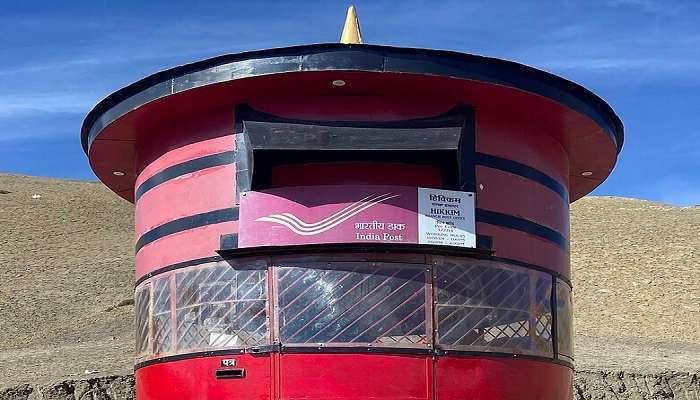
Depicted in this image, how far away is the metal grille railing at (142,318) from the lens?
511 inches

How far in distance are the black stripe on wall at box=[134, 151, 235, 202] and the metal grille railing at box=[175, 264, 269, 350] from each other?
1169 millimetres

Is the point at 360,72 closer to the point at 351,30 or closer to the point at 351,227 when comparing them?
the point at 351,227

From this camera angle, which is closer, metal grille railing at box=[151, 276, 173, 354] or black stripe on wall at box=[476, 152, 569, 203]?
black stripe on wall at box=[476, 152, 569, 203]

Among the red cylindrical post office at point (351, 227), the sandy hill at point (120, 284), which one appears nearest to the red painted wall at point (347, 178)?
the red cylindrical post office at point (351, 227)

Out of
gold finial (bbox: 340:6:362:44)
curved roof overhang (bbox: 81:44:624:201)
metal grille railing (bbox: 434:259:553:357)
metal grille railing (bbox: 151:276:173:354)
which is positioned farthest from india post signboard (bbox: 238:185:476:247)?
gold finial (bbox: 340:6:362:44)

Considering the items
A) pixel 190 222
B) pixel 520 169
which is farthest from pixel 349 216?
pixel 520 169

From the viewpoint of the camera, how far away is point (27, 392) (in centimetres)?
2209

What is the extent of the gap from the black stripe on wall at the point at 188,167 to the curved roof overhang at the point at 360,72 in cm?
61

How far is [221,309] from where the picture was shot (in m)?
11.9

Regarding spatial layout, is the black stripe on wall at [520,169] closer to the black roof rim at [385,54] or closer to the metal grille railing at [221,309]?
the black roof rim at [385,54]

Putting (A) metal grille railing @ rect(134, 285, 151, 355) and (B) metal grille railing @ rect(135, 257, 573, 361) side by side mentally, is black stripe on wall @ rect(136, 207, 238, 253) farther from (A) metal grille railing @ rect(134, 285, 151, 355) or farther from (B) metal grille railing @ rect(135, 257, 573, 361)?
(A) metal grille railing @ rect(134, 285, 151, 355)

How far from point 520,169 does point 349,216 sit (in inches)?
91.5

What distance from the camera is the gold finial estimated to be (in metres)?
14.3

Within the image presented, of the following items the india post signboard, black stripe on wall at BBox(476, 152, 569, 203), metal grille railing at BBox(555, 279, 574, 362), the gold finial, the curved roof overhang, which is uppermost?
the gold finial
